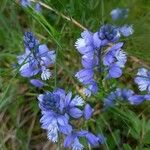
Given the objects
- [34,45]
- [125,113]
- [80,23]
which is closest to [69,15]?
[80,23]

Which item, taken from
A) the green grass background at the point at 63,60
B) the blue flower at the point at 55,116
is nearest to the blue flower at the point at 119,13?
the green grass background at the point at 63,60

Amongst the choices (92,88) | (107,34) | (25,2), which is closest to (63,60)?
(25,2)

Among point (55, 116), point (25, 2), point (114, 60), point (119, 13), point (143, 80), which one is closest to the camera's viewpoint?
point (55, 116)

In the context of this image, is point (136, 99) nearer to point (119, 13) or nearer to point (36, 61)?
point (36, 61)

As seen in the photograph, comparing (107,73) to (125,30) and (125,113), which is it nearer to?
(125,113)

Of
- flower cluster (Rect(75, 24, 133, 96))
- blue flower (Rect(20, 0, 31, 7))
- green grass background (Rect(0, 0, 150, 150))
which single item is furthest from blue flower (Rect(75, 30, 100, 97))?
blue flower (Rect(20, 0, 31, 7))

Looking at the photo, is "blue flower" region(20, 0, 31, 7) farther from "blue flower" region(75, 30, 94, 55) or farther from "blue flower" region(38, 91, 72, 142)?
"blue flower" region(38, 91, 72, 142)
